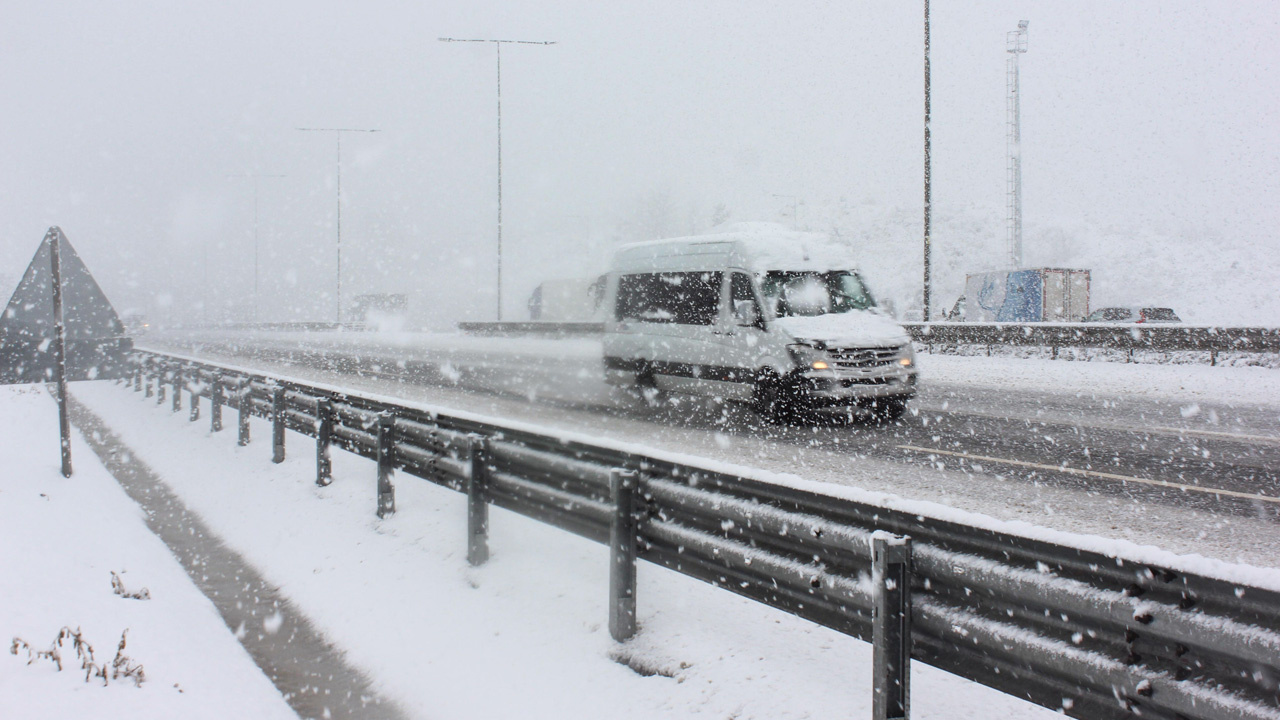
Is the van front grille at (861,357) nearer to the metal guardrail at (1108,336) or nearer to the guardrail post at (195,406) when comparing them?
the guardrail post at (195,406)

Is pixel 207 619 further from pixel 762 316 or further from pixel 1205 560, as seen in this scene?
pixel 762 316

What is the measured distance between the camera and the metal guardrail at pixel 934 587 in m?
2.19

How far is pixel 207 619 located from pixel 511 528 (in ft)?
6.60

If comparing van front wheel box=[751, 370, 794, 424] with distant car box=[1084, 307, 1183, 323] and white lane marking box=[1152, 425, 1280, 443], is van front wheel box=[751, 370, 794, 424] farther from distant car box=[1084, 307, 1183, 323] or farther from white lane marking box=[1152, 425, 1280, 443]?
distant car box=[1084, 307, 1183, 323]

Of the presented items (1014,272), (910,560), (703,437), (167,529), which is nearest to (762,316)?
(703,437)

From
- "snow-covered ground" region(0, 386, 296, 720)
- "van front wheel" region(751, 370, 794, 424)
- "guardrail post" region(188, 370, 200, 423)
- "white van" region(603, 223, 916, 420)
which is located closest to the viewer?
"snow-covered ground" region(0, 386, 296, 720)

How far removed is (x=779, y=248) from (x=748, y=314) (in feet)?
4.09

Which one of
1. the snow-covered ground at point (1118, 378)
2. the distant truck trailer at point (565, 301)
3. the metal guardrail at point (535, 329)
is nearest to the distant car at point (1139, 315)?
the snow-covered ground at point (1118, 378)

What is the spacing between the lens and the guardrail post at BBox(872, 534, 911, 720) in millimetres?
2914

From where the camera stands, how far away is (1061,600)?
2484 mm

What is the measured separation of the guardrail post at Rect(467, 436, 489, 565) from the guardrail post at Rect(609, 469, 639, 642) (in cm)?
154

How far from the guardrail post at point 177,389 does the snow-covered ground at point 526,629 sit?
7348 mm

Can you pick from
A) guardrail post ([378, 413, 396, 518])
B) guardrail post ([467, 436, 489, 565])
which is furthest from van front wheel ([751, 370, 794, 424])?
guardrail post ([467, 436, 489, 565])

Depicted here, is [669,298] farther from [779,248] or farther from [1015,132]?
[1015,132]
